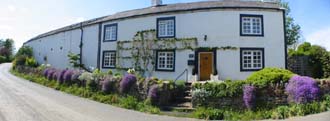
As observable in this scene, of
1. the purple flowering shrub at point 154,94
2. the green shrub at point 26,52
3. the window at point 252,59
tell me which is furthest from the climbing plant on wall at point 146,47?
the green shrub at point 26,52

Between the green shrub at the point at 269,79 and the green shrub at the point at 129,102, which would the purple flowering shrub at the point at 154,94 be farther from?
the green shrub at the point at 269,79

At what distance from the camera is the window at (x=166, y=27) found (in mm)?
23675

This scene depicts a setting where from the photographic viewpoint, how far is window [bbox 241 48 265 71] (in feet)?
70.7

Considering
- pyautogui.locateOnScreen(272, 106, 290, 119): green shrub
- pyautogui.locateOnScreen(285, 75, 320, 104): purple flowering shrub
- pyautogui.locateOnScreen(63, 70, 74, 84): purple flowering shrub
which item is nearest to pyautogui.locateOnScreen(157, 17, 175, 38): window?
pyautogui.locateOnScreen(63, 70, 74, 84): purple flowering shrub

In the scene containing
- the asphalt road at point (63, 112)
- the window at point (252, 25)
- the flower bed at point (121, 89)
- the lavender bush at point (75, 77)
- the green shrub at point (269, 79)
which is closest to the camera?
the asphalt road at point (63, 112)

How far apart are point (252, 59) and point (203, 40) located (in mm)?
3604

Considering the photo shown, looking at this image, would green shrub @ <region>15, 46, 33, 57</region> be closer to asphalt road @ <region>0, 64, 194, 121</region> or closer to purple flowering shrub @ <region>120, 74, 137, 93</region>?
asphalt road @ <region>0, 64, 194, 121</region>

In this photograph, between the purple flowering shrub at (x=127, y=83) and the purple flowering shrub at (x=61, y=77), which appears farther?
the purple flowering shrub at (x=61, y=77)

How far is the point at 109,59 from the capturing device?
2773 centimetres

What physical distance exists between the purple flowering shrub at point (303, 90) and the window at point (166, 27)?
12.5 meters

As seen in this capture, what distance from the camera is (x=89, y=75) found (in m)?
19.6

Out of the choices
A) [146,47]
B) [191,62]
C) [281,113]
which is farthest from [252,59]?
[281,113]

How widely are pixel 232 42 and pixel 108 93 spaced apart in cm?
933

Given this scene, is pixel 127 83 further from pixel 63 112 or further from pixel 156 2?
pixel 156 2
